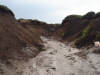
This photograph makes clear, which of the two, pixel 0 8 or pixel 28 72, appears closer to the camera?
pixel 28 72

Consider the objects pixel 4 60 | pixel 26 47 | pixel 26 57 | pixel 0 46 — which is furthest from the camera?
pixel 26 47

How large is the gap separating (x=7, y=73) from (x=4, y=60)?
78.7 inches

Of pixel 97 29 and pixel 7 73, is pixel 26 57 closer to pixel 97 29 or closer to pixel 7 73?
pixel 7 73

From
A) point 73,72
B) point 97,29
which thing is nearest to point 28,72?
point 73,72

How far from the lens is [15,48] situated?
1249cm

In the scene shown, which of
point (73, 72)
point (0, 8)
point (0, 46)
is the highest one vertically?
point (0, 8)

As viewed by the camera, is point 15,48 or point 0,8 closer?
point 15,48

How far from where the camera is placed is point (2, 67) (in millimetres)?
8484

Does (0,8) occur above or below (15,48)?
above

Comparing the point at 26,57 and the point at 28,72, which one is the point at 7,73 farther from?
the point at 26,57

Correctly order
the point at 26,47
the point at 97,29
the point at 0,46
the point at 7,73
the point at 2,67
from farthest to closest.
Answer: the point at 97,29 → the point at 26,47 → the point at 0,46 → the point at 2,67 → the point at 7,73

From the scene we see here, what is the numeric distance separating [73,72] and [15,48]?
654cm

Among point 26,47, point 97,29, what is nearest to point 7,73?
point 26,47

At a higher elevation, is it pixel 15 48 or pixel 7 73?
pixel 15 48
